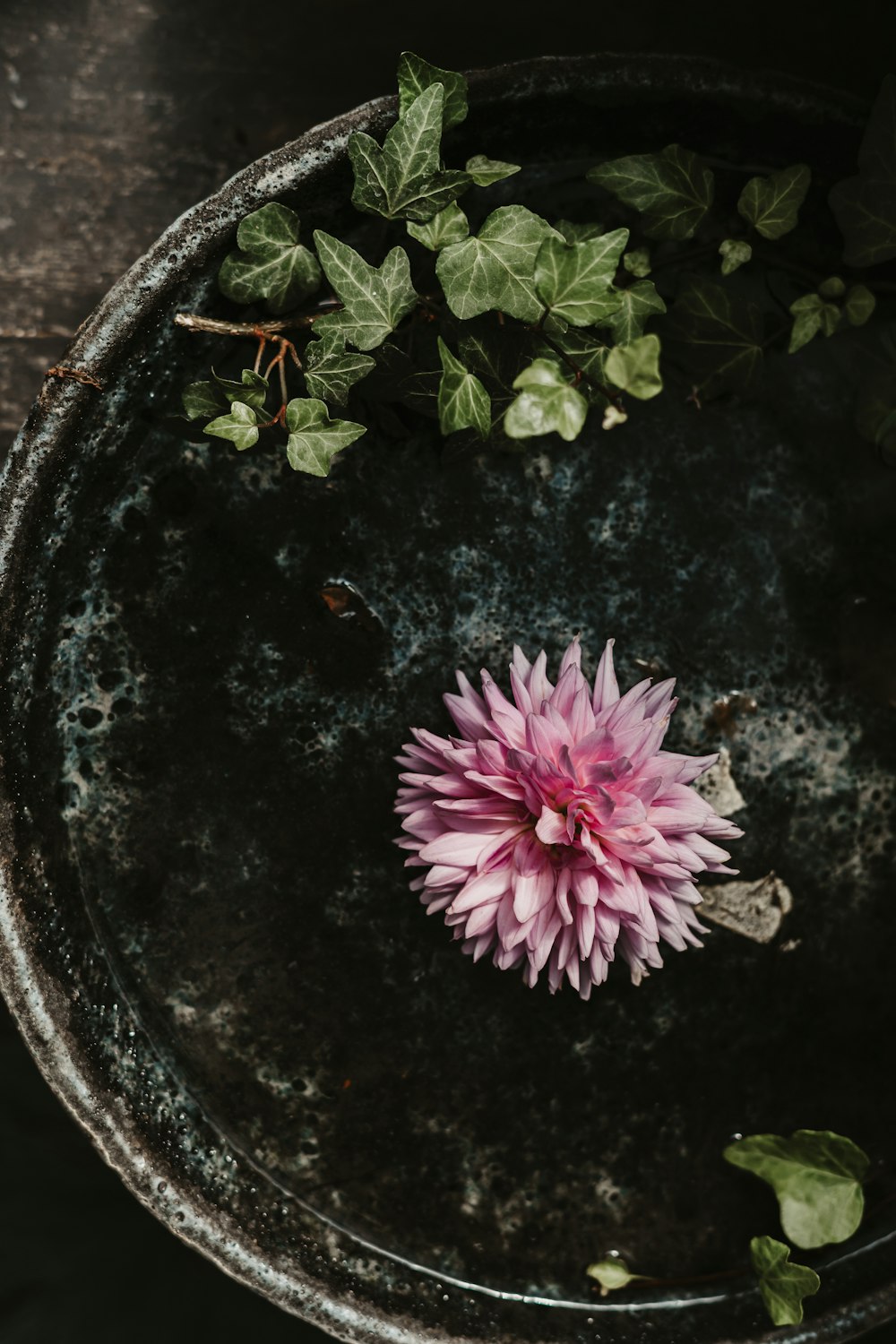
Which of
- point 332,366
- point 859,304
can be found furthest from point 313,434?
point 859,304

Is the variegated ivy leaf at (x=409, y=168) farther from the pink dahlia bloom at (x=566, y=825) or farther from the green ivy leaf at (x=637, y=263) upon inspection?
the pink dahlia bloom at (x=566, y=825)

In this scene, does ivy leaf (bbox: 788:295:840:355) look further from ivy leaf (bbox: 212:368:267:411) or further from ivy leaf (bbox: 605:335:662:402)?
ivy leaf (bbox: 212:368:267:411)

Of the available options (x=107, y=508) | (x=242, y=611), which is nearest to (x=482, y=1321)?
(x=242, y=611)

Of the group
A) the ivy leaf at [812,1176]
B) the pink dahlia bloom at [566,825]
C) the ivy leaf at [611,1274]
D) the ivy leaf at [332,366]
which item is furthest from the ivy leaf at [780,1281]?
the ivy leaf at [332,366]

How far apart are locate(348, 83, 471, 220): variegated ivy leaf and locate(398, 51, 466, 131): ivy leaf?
0.01 m

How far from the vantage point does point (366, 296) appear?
2.68 feet

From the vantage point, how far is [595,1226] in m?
1.00

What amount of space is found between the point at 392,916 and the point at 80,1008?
1.02 ft

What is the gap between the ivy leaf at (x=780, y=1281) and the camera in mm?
911

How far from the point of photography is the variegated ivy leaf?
78cm

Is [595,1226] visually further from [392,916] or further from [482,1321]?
[392,916]

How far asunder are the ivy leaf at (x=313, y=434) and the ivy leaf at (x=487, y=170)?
22 centimetres

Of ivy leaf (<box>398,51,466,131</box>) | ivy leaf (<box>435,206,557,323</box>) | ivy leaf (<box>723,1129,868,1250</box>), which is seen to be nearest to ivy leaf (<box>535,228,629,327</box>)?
ivy leaf (<box>435,206,557,323</box>)

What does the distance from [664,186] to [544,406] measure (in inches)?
11.1
